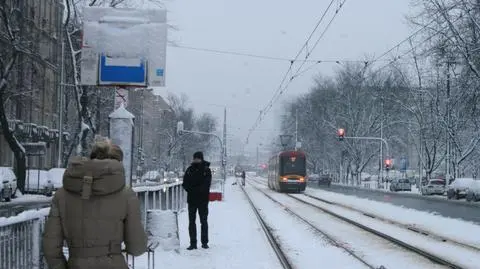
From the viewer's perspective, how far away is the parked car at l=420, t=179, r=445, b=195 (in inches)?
2324

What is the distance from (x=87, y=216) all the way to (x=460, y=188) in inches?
1888

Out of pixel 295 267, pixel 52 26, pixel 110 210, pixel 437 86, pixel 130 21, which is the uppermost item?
pixel 52 26

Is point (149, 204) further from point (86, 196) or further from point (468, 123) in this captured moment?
point (468, 123)

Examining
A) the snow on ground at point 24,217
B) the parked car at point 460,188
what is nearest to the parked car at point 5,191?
the snow on ground at point 24,217

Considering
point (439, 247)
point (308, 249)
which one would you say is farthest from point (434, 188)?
point (308, 249)

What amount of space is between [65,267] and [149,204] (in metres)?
10.8

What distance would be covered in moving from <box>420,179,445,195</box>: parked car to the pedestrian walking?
57.4 metres

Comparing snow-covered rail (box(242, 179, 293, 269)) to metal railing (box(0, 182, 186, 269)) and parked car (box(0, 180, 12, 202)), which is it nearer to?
metal railing (box(0, 182, 186, 269))

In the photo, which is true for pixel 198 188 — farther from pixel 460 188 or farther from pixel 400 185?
pixel 400 185

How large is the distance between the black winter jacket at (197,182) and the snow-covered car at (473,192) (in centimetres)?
3735

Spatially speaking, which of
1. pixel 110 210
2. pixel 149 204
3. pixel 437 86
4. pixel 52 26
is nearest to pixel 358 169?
pixel 437 86

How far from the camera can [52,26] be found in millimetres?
56688

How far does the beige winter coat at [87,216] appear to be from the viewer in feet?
14.4

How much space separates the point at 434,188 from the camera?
59000mm
